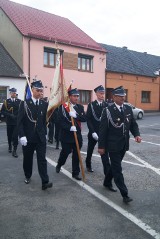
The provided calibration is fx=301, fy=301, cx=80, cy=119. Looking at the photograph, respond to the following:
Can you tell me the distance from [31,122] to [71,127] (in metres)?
0.94

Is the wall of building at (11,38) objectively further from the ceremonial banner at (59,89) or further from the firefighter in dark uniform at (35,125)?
the firefighter in dark uniform at (35,125)

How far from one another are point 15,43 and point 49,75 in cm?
373

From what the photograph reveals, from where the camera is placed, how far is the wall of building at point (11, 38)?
2389 centimetres

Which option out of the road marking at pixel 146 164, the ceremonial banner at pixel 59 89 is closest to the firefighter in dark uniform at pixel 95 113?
the ceremonial banner at pixel 59 89

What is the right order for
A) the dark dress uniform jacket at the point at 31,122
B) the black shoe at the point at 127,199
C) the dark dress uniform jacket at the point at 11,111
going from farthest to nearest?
the dark dress uniform jacket at the point at 11,111 < the dark dress uniform jacket at the point at 31,122 < the black shoe at the point at 127,199

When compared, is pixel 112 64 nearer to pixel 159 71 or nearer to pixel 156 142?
pixel 159 71

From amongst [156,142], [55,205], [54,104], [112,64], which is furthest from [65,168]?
[112,64]

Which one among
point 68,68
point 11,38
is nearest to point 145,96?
point 68,68

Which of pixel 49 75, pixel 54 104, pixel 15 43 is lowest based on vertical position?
pixel 54 104

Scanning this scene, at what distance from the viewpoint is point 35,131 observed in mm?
5984

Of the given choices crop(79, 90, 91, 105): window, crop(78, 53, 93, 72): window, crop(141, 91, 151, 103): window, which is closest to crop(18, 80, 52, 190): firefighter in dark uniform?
crop(79, 90, 91, 105): window

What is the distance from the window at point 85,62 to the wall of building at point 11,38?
19.8 feet

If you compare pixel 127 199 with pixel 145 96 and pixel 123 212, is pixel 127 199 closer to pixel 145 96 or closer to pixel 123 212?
pixel 123 212

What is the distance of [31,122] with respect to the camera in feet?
19.8
